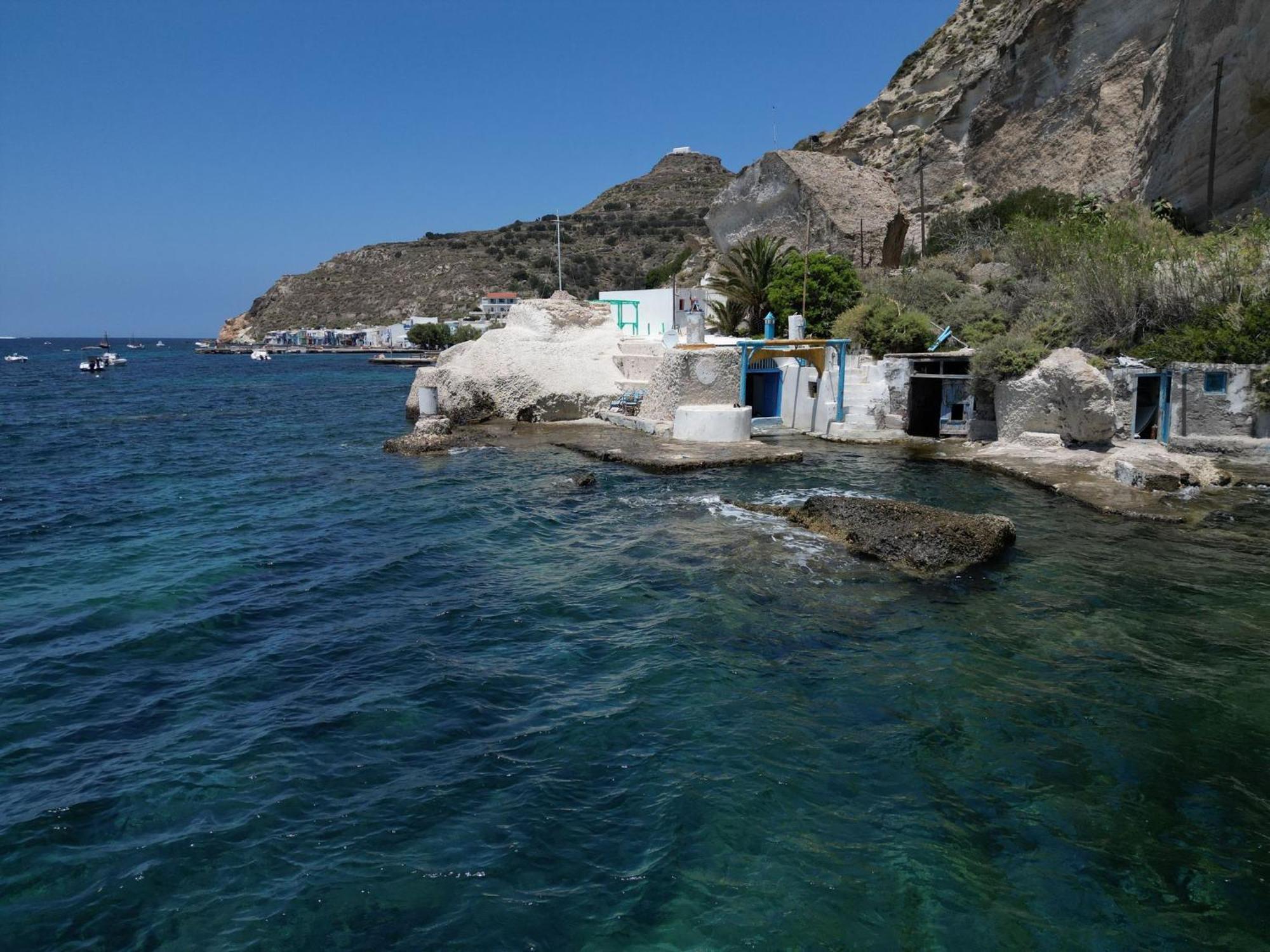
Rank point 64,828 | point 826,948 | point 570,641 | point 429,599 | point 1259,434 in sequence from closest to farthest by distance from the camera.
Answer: point 826,948 → point 64,828 → point 570,641 → point 429,599 → point 1259,434

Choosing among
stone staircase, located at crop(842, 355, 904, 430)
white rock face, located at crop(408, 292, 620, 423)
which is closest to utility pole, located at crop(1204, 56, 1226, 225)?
stone staircase, located at crop(842, 355, 904, 430)

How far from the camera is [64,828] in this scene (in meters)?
6.00

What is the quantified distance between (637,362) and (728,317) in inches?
213

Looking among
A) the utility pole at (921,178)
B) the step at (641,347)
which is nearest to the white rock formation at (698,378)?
the step at (641,347)

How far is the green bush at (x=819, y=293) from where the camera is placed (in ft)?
93.3

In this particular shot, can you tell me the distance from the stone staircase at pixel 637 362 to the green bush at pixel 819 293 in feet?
15.1

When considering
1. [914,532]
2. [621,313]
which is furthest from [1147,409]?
[621,313]

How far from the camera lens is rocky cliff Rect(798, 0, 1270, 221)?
80.4ft

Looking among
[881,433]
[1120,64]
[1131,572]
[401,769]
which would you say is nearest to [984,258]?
[1120,64]

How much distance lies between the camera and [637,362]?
26891mm

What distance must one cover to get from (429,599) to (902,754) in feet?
20.7

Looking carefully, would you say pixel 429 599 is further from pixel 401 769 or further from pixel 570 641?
pixel 401 769

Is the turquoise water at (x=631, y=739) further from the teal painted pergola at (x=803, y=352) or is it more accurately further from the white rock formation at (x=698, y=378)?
the teal painted pergola at (x=803, y=352)

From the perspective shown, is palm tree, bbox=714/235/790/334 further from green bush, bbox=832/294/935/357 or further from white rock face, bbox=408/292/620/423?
white rock face, bbox=408/292/620/423
